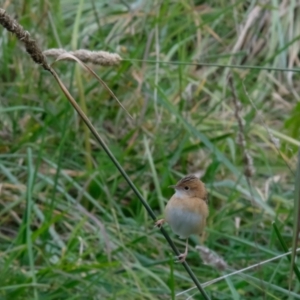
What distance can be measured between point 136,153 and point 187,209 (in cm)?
185

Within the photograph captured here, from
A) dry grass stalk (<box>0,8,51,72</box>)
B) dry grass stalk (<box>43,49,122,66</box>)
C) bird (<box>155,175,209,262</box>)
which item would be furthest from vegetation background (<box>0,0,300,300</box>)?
dry grass stalk (<box>0,8,51,72</box>)

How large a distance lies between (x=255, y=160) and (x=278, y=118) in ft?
2.04

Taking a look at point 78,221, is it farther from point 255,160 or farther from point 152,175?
point 255,160

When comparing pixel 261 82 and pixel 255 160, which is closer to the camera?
pixel 255 160

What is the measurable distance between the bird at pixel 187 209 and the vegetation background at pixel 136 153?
0.38 m

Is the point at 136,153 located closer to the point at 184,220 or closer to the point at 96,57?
the point at 184,220

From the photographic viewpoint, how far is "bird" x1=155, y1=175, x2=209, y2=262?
7.01 ft

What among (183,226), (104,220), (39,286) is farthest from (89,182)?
(183,226)

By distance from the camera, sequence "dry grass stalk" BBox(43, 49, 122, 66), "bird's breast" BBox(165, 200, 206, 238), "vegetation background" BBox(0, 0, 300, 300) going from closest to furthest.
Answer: "dry grass stalk" BBox(43, 49, 122, 66) → "bird's breast" BBox(165, 200, 206, 238) → "vegetation background" BBox(0, 0, 300, 300)

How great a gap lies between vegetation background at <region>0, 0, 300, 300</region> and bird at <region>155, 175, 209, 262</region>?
383 millimetres

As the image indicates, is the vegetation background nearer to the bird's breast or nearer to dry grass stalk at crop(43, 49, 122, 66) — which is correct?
the bird's breast

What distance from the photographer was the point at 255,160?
4223mm

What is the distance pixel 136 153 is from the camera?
13.2ft

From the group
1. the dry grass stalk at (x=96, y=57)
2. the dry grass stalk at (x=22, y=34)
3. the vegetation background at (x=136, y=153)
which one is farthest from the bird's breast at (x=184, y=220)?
the dry grass stalk at (x=22, y=34)
